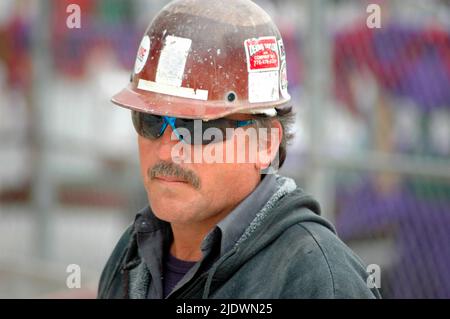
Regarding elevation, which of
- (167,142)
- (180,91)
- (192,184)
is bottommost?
(192,184)

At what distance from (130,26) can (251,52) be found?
4.61 metres

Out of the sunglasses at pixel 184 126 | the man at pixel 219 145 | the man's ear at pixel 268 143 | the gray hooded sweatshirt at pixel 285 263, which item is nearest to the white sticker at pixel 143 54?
the man at pixel 219 145

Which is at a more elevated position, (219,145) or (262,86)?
(262,86)

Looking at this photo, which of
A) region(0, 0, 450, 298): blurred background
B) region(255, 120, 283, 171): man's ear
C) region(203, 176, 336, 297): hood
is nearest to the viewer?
region(203, 176, 336, 297): hood

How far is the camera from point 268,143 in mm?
2811

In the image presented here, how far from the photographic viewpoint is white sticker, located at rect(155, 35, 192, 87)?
2641 millimetres

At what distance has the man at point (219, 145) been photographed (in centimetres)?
256

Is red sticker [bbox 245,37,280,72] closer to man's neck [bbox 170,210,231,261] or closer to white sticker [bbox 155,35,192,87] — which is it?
white sticker [bbox 155,35,192,87]

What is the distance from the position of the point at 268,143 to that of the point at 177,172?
0.33 m

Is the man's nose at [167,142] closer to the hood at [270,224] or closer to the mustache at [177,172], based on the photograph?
the mustache at [177,172]

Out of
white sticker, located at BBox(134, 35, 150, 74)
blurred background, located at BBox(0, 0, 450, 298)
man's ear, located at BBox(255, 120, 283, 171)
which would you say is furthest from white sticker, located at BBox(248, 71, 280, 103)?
blurred background, located at BBox(0, 0, 450, 298)

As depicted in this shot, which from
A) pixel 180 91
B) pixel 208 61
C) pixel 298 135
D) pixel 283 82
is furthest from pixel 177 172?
pixel 298 135

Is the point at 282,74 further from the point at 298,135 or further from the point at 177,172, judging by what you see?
the point at 298,135

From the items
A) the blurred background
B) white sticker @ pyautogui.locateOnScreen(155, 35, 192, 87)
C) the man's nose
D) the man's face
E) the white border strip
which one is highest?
white sticker @ pyautogui.locateOnScreen(155, 35, 192, 87)
